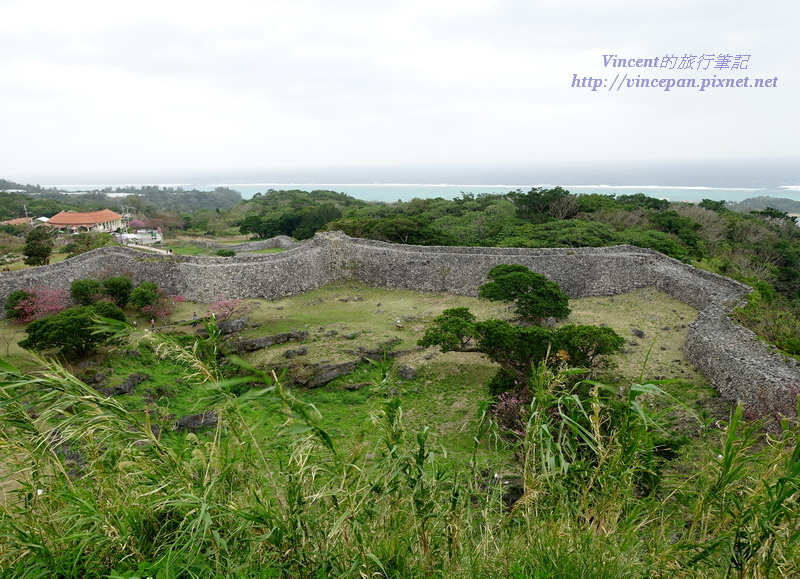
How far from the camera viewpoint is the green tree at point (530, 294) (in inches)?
572

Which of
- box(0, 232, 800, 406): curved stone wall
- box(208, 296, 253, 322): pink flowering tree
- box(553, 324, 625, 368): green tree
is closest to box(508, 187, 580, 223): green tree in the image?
box(0, 232, 800, 406): curved stone wall

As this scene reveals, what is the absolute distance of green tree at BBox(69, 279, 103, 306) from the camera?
15.8 metres

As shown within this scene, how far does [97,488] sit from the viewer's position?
2.41m

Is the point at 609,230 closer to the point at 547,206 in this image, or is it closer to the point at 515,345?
the point at 547,206

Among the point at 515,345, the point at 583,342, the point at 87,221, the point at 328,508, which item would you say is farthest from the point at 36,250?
the point at 87,221

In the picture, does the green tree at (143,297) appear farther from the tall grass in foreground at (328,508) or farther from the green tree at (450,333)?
the tall grass in foreground at (328,508)

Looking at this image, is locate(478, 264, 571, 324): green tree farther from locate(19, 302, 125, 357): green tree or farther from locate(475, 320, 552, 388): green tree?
locate(19, 302, 125, 357): green tree

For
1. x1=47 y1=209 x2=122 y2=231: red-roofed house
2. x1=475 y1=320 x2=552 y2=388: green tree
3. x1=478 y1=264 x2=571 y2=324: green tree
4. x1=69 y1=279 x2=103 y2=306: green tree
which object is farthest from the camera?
x1=47 y1=209 x2=122 y2=231: red-roofed house

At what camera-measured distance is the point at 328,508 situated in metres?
2.40

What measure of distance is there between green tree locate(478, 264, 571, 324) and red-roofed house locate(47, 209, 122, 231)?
40.7 meters

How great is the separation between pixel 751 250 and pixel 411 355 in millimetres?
23534

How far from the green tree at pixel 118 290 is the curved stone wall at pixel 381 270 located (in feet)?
7.88

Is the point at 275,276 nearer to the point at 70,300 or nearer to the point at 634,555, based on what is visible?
the point at 70,300

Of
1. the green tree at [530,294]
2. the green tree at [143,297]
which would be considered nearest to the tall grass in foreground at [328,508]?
the green tree at [530,294]
